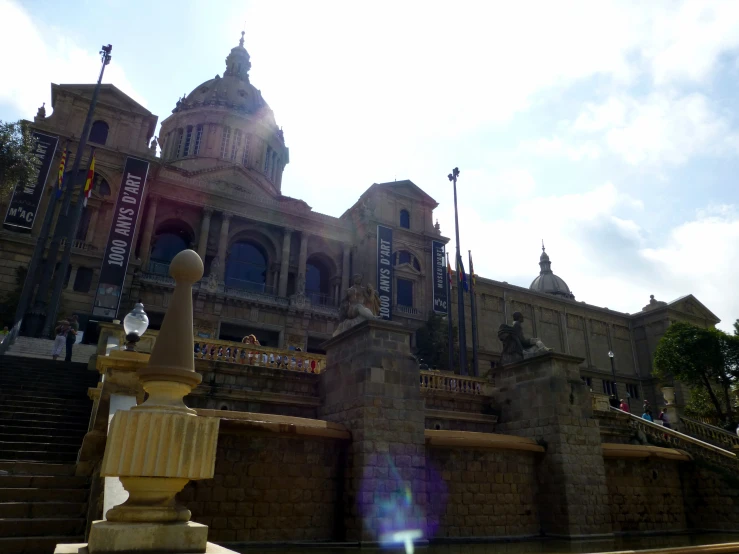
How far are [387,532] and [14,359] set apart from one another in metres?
12.7

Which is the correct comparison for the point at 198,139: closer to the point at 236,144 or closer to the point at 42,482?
the point at 236,144

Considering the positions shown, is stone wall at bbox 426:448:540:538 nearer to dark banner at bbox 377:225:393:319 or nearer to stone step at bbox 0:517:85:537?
stone step at bbox 0:517:85:537

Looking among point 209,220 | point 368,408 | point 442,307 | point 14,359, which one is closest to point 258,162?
point 209,220

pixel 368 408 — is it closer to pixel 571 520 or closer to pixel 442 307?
pixel 571 520

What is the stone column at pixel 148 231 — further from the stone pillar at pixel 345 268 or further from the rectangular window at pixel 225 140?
the rectangular window at pixel 225 140

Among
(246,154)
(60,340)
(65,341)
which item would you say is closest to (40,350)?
(65,341)

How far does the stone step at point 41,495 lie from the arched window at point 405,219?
3671 cm

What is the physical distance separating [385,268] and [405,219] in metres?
7.25

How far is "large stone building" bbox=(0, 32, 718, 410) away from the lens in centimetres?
3178

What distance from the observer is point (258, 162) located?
1960 inches

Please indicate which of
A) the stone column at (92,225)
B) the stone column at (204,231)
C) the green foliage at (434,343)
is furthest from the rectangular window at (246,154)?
the green foliage at (434,343)

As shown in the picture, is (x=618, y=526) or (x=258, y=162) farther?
(x=258, y=162)

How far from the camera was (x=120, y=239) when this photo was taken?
29.6m

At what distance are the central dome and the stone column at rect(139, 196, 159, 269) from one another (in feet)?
185
